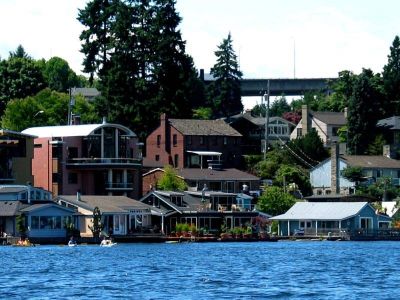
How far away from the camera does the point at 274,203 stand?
486 feet

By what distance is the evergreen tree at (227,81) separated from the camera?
7466 inches

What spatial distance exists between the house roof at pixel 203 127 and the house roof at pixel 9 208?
1369 inches

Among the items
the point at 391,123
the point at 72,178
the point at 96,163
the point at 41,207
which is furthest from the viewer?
the point at 391,123

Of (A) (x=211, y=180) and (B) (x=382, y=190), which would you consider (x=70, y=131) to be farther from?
(B) (x=382, y=190)

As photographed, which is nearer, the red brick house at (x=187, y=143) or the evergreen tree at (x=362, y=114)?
the red brick house at (x=187, y=143)

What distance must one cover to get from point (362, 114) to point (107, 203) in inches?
1766

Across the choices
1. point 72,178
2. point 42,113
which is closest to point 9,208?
point 72,178

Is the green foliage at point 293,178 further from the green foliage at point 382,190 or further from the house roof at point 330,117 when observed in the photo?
the house roof at point 330,117

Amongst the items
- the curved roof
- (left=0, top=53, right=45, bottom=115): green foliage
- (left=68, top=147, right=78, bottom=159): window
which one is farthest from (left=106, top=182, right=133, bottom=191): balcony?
(left=0, top=53, right=45, bottom=115): green foliage

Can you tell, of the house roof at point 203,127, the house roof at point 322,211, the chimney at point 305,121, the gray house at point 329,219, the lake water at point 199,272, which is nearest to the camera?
the lake water at point 199,272

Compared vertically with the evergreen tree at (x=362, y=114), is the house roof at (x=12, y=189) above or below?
below

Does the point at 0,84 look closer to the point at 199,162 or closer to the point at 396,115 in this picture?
the point at 199,162

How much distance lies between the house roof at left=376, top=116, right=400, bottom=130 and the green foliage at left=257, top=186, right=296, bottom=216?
24950 mm

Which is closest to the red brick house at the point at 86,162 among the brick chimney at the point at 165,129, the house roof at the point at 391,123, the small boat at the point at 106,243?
the brick chimney at the point at 165,129
